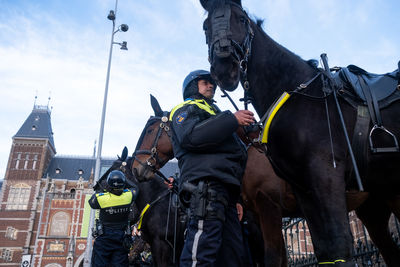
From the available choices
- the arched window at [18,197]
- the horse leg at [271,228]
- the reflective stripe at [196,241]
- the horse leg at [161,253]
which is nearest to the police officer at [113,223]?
the horse leg at [161,253]

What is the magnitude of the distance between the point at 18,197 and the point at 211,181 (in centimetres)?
5215

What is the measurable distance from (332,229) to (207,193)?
90 centimetres

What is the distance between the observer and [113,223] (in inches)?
263

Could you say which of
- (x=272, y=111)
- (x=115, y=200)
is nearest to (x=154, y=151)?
(x=115, y=200)

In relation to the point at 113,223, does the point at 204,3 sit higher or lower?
higher

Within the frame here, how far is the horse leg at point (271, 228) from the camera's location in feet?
11.3

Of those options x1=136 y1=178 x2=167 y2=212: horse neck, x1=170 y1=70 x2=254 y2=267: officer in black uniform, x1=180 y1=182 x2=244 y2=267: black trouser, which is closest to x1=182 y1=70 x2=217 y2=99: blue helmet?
x1=170 y1=70 x2=254 y2=267: officer in black uniform

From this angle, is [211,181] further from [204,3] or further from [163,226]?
[163,226]

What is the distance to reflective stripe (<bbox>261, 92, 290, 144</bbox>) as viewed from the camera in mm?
2281

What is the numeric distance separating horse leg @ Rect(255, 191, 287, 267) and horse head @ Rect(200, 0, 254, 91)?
1907mm

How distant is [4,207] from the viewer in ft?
146

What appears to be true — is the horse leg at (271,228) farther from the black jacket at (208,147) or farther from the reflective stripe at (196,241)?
the reflective stripe at (196,241)

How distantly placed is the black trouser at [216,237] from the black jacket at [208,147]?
0.12 m

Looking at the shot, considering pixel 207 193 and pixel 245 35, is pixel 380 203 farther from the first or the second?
pixel 245 35
